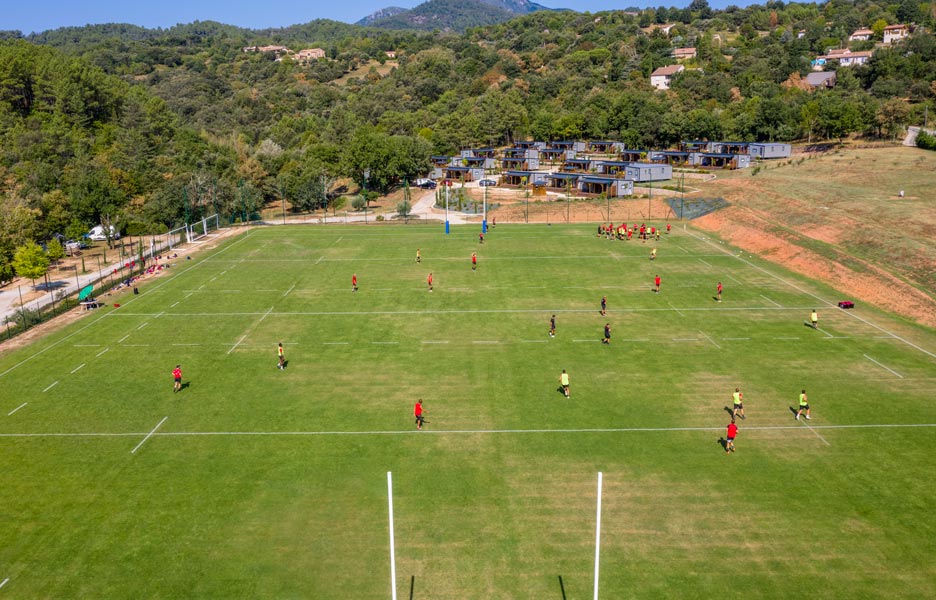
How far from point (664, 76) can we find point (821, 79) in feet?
129

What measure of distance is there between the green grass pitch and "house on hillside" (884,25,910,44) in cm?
18973

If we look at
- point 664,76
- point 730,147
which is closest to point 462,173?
point 730,147

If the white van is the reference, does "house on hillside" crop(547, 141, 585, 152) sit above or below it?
above

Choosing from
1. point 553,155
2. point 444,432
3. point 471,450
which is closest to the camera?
point 471,450

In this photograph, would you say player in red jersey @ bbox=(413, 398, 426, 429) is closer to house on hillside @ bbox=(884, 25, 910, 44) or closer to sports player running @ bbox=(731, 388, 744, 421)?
sports player running @ bbox=(731, 388, 744, 421)

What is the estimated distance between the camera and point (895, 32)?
189375 millimetres

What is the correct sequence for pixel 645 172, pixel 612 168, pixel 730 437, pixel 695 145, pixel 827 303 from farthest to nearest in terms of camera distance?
pixel 695 145 < pixel 612 168 < pixel 645 172 < pixel 827 303 < pixel 730 437

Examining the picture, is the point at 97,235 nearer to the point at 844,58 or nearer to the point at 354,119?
the point at 354,119

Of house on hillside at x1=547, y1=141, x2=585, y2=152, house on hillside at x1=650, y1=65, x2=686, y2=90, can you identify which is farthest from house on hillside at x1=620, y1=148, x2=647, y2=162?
house on hillside at x1=650, y1=65, x2=686, y2=90

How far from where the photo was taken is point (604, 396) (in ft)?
104

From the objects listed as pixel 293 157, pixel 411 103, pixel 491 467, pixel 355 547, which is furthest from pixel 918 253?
pixel 411 103

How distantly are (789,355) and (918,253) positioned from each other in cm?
2540

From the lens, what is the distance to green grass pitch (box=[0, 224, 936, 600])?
19.8 m

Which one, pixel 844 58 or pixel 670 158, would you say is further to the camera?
pixel 844 58
